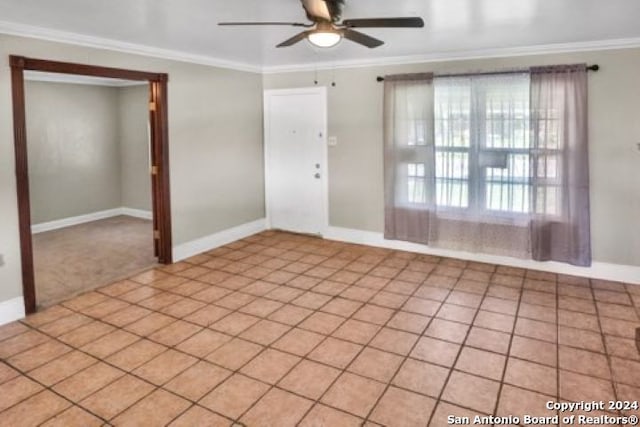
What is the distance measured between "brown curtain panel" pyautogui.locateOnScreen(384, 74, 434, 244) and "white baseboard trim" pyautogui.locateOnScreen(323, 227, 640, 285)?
18cm

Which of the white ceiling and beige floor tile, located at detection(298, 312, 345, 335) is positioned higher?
the white ceiling

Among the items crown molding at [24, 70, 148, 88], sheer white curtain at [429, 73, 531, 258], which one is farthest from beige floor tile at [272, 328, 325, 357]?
crown molding at [24, 70, 148, 88]

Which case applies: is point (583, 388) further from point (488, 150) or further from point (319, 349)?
point (488, 150)

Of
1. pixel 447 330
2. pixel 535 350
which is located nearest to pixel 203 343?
pixel 447 330

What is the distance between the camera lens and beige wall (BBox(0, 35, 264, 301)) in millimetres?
3588

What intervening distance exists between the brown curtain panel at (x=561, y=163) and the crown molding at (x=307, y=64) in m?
0.22

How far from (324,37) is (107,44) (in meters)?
2.40

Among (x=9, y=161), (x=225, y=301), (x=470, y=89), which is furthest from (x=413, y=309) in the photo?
(x=9, y=161)

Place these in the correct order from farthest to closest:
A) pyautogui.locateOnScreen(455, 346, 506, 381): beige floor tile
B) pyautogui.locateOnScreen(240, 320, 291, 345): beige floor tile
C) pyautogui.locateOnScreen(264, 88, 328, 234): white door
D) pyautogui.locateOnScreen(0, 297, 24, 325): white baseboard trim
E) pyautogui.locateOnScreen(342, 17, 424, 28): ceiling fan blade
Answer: pyautogui.locateOnScreen(264, 88, 328, 234): white door, pyautogui.locateOnScreen(0, 297, 24, 325): white baseboard trim, pyautogui.locateOnScreen(240, 320, 291, 345): beige floor tile, pyautogui.locateOnScreen(455, 346, 506, 381): beige floor tile, pyautogui.locateOnScreen(342, 17, 424, 28): ceiling fan blade

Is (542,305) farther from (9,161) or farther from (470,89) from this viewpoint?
(9,161)

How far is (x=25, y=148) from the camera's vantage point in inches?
144

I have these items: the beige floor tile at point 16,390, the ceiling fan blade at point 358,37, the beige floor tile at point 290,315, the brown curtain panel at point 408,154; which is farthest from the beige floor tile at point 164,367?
the brown curtain panel at point 408,154

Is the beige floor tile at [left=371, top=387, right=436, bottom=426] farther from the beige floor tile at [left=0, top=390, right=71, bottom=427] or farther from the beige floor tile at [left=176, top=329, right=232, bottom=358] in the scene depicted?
the beige floor tile at [left=0, top=390, right=71, bottom=427]

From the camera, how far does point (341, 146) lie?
5867mm
